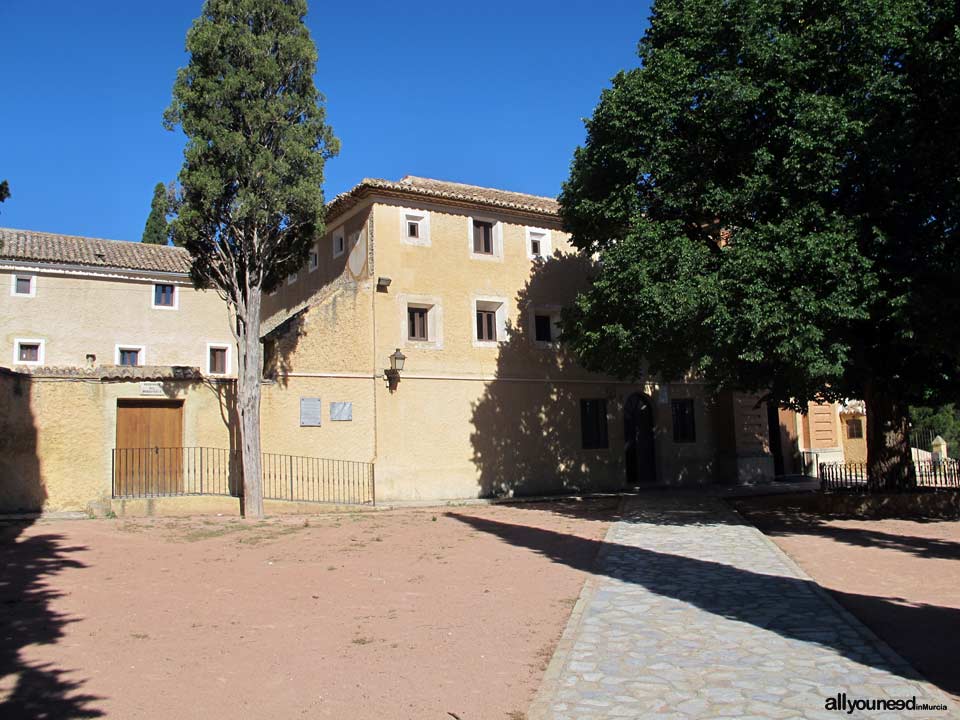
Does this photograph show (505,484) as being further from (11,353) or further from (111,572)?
(11,353)

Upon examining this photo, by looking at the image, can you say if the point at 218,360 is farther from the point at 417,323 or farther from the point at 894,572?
the point at 894,572

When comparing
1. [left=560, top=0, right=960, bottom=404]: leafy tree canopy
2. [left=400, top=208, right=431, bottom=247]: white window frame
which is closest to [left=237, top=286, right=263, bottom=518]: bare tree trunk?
[left=400, top=208, right=431, bottom=247]: white window frame

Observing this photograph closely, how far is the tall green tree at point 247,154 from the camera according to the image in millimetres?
14844

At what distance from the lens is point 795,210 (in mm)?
12461

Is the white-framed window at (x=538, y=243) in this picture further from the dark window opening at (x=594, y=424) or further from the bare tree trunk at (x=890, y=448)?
the bare tree trunk at (x=890, y=448)

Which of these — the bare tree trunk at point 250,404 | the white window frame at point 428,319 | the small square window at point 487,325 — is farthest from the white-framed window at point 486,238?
the bare tree trunk at point 250,404

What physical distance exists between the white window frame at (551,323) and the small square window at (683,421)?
4819mm

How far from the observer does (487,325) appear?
20.8m

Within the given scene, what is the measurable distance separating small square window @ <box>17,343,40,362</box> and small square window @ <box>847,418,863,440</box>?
1163 inches

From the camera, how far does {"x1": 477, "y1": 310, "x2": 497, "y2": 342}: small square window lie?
2061cm

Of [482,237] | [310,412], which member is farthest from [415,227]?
[310,412]

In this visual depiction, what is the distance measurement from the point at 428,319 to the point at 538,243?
4305 millimetres

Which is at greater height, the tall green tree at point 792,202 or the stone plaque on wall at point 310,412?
the tall green tree at point 792,202

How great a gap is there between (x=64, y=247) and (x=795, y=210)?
983 inches
